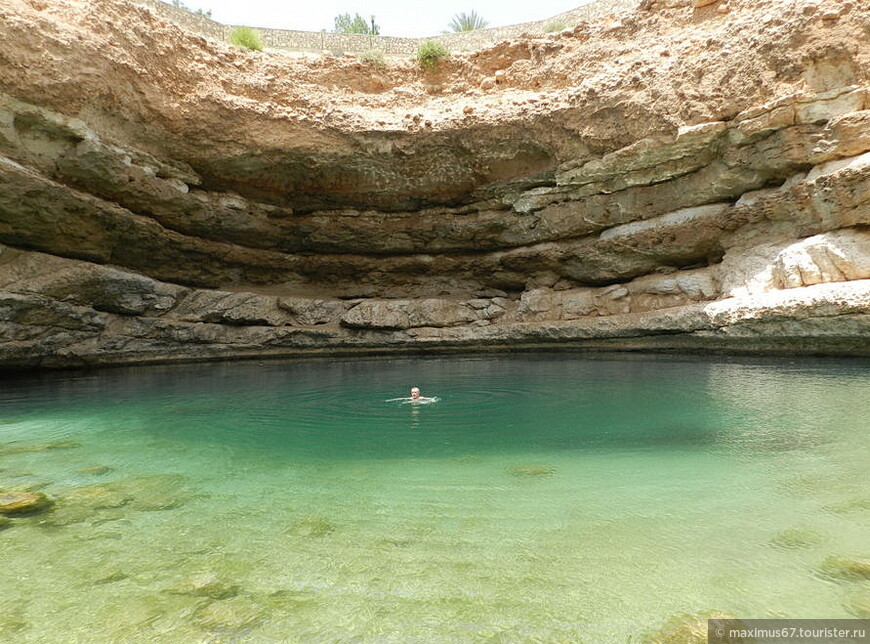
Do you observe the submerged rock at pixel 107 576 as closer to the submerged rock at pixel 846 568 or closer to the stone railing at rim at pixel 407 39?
the submerged rock at pixel 846 568

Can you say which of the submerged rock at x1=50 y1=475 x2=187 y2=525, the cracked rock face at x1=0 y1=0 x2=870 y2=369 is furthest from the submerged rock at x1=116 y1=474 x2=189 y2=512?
the cracked rock face at x1=0 y1=0 x2=870 y2=369

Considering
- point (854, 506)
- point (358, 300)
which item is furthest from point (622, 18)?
point (854, 506)

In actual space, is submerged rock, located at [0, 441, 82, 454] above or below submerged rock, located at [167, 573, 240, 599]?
below

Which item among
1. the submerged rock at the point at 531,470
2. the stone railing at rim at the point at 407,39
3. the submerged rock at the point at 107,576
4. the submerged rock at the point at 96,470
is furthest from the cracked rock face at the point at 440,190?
the submerged rock at the point at 107,576

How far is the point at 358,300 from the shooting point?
1816 centimetres

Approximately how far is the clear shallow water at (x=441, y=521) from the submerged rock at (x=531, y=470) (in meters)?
0.03

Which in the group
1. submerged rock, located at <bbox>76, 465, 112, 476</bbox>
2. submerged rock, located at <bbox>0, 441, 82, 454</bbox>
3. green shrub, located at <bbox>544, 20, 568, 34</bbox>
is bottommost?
submerged rock, located at <bbox>0, 441, 82, 454</bbox>

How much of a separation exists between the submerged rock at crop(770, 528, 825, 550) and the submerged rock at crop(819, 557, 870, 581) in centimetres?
18

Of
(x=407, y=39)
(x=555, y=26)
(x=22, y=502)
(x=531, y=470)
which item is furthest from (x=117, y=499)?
(x=407, y=39)

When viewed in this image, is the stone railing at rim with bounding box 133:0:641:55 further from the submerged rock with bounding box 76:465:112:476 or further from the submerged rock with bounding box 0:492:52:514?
the submerged rock with bounding box 0:492:52:514

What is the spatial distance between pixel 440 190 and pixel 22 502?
14.7 metres

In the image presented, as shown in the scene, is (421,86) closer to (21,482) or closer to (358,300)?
(358,300)

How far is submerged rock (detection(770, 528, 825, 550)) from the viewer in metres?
2.76

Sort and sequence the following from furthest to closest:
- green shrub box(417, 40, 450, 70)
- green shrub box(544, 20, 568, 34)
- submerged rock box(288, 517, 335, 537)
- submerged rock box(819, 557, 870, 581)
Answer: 1. green shrub box(544, 20, 568, 34)
2. green shrub box(417, 40, 450, 70)
3. submerged rock box(288, 517, 335, 537)
4. submerged rock box(819, 557, 870, 581)
